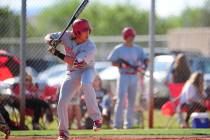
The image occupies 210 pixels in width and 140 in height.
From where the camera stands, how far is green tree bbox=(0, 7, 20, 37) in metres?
15.6

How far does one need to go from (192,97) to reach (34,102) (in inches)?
136

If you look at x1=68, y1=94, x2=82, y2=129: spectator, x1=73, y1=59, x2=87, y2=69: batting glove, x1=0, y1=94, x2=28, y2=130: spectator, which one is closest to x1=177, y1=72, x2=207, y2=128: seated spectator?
x1=68, y1=94, x2=82, y2=129: spectator

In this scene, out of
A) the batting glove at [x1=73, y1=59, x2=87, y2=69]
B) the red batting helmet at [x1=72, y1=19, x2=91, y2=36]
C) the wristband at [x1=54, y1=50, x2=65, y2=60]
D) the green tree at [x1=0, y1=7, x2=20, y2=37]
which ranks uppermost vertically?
the green tree at [x1=0, y1=7, x2=20, y2=37]

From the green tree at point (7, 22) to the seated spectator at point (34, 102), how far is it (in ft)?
3.42

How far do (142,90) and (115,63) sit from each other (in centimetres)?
389

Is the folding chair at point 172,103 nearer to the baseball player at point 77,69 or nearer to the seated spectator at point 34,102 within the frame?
the seated spectator at point 34,102

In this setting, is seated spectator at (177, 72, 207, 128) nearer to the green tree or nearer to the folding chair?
the folding chair

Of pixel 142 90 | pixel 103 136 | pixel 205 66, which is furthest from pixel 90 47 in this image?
pixel 205 66

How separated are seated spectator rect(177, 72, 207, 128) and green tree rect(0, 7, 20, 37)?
12.7ft

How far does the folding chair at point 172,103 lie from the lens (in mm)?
17755

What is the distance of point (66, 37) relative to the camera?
468 inches

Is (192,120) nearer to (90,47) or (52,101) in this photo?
(52,101)

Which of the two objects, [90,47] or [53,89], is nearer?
[90,47]

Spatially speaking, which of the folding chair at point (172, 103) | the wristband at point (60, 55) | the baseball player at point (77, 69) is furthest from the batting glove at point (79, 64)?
the folding chair at point (172, 103)
